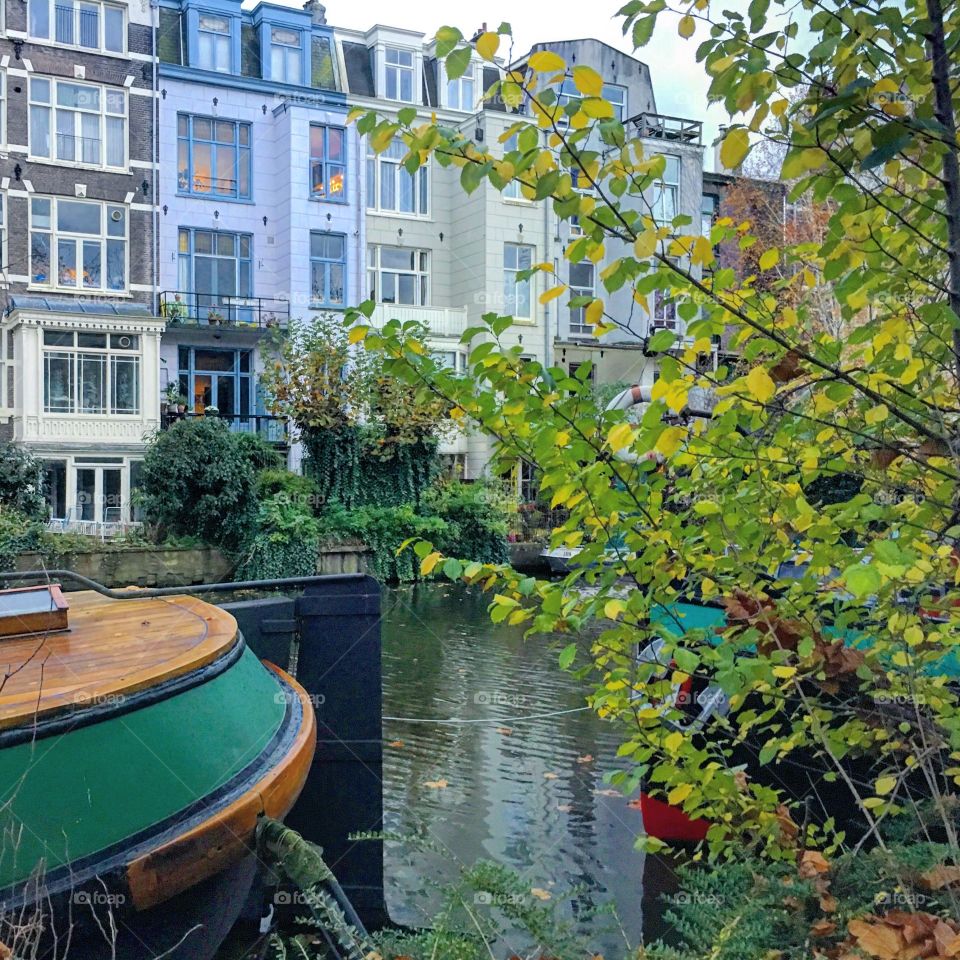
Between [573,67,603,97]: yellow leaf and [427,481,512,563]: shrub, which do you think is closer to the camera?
[573,67,603,97]: yellow leaf

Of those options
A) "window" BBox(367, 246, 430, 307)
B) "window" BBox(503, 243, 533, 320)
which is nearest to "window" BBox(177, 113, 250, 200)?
"window" BBox(367, 246, 430, 307)

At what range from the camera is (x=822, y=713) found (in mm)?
3146

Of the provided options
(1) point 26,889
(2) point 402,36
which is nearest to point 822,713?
(1) point 26,889

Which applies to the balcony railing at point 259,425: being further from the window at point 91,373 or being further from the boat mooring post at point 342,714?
the boat mooring post at point 342,714

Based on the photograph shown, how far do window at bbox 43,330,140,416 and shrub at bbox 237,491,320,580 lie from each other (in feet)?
19.0

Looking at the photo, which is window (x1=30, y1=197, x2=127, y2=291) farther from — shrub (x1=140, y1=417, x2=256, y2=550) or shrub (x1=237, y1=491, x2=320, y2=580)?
shrub (x1=237, y1=491, x2=320, y2=580)

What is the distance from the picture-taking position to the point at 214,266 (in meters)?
27.9

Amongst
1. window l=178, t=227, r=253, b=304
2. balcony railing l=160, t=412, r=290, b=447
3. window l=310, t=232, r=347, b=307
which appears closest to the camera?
balcony railing l=160, t=412, r=290, b=447

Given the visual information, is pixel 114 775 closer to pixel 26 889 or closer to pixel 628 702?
pixel 26 889

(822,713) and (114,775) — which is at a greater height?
(822,713)

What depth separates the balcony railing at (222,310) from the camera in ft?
87.4

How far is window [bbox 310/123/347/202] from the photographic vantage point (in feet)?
93.6

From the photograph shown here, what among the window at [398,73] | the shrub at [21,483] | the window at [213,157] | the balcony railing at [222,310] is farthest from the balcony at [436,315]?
the shrub at [21,483]

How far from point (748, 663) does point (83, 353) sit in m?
24.5
